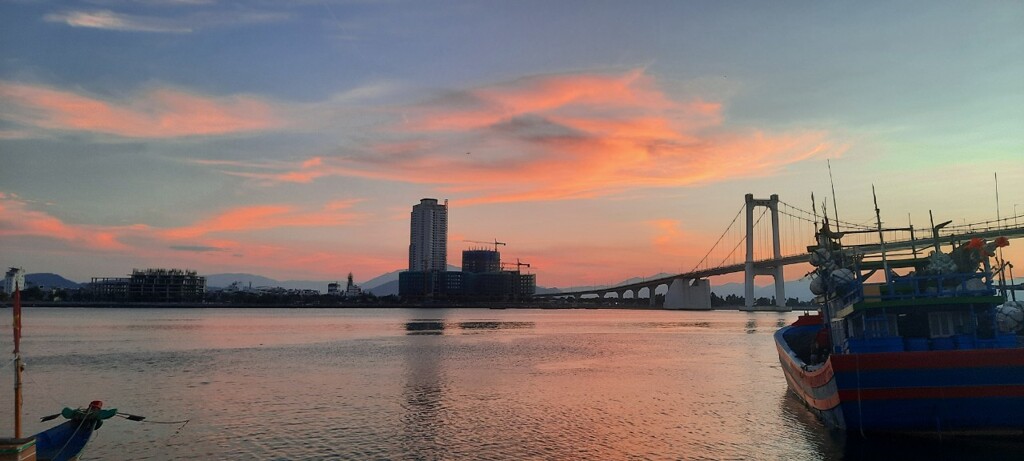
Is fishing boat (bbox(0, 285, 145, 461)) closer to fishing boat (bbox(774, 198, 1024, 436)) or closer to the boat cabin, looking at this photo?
fishing boat (bbox(774, 198, 1024, 436))

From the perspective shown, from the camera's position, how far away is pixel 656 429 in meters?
27.7

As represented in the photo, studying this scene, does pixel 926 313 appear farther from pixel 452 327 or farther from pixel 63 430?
pixel 452 327

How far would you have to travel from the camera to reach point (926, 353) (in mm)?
21266

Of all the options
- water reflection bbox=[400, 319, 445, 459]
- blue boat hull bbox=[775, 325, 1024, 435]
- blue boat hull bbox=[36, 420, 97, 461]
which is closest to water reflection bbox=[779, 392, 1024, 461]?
blue boat hull bbox=[775, 325, 1024, 435]

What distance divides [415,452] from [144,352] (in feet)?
167

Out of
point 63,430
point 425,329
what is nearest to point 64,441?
point 63,430

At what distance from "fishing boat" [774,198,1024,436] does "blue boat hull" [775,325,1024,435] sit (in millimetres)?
30

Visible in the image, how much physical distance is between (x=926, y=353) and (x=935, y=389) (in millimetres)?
1287

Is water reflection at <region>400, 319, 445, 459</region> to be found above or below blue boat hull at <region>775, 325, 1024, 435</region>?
below

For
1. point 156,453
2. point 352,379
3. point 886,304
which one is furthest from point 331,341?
point 886,304

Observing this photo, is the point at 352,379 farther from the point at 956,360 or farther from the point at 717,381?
the point at 956,360

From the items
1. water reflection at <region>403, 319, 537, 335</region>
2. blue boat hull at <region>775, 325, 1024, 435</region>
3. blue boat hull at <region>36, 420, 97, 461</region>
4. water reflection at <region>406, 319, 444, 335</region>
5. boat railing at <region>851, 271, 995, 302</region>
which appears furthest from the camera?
water reflection at <region>403, 319, 537, 335</region>

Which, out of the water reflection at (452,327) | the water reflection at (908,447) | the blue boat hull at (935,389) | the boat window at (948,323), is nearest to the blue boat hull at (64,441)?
the water reflection at (908,447)

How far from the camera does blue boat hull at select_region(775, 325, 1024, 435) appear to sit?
68.9 ft
